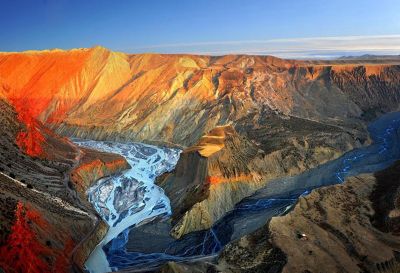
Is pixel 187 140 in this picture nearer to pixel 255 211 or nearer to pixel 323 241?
pixel 255 211

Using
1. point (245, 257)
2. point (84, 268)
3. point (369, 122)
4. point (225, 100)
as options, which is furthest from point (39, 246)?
point (369, 122)

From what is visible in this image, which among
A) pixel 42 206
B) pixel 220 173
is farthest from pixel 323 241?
pixel 42 206

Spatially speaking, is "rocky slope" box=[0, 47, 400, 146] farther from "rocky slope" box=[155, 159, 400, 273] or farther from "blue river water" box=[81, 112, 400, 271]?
"rocky slope" box=[155, 159, 400, 273]

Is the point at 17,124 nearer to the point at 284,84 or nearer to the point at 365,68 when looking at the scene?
the point at 284,84

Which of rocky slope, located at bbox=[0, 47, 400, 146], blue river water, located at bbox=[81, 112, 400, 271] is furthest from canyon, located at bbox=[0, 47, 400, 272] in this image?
blue river water, located at bbox=[81, 112, 400, 271]

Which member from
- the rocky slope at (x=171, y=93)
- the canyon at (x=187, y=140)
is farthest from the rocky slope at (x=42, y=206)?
the rocky slope at (x=171, y=93)
